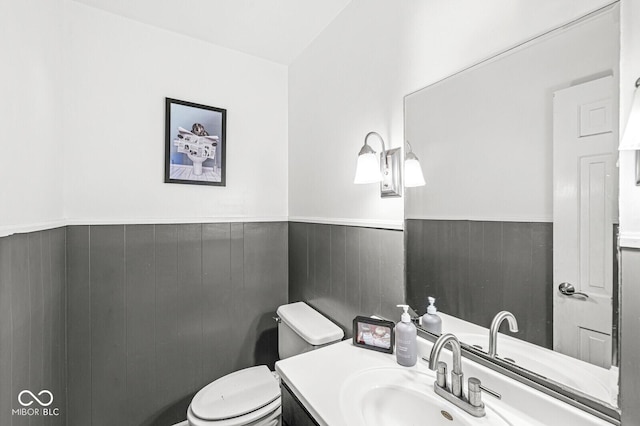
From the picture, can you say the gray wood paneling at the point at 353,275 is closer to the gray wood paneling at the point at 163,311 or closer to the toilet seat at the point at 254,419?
the toilet seat at the point at 254,419

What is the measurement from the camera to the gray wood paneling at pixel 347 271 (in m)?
1.28

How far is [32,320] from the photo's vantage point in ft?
3.64

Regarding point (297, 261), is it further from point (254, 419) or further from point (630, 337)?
point (630, 337)

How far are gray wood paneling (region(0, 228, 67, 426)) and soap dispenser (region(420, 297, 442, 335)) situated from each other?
136cm

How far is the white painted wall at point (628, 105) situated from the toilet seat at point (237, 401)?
1.49 m

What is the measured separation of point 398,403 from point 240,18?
6.39ft

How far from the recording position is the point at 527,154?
0.81 m

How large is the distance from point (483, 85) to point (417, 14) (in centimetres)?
44

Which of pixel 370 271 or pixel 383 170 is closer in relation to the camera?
pixel 383 170

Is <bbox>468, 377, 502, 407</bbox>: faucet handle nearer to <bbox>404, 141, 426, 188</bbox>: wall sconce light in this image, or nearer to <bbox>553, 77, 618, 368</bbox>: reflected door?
<bbox>553, 77, 618, 368</bbox>: reflected door

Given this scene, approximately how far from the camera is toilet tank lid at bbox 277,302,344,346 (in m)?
1.44

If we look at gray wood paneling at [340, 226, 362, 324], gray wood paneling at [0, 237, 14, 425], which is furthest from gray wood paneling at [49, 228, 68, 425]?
gray wood paneling at [340, 226, 362, 324]

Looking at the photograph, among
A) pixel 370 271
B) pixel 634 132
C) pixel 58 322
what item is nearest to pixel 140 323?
pixel 58 322

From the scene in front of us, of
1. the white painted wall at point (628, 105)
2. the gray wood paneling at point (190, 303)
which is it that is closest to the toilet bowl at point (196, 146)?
the gray wood paneling at point (190, 303)
